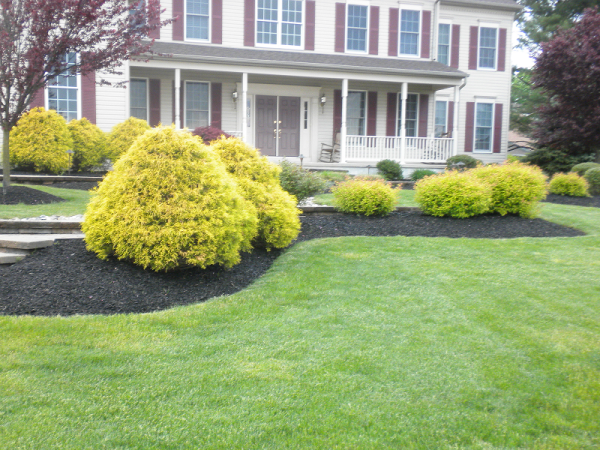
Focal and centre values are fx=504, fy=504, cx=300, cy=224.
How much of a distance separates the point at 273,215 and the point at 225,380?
110 inches

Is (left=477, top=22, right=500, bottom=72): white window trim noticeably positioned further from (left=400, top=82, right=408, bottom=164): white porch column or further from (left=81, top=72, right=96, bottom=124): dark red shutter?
(left=81, top=72, right=96, bottom=124): dark red shutter

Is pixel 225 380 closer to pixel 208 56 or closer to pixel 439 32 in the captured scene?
pixel 208 56

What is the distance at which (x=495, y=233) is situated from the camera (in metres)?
6.88

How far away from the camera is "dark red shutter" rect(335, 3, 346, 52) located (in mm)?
16891

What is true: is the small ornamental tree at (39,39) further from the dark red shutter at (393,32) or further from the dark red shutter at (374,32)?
the dark red shutter at (393,32)

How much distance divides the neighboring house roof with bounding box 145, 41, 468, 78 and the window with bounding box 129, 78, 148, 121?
133 centimetres

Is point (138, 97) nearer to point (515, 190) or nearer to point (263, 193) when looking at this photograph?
point (263, 193)

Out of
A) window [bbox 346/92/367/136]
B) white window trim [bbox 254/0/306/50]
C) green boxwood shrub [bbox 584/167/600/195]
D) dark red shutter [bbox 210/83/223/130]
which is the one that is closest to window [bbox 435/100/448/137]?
window [bbox 346/92/367/136]

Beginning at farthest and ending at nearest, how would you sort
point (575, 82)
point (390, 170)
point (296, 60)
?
point (575, 82)
point (390, 170)
point (296, 60)

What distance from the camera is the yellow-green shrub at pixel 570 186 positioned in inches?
448

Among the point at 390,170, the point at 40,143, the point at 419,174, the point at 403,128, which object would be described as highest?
the point at 403,128

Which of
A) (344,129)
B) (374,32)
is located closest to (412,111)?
(374,32)

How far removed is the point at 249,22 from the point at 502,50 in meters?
9.95

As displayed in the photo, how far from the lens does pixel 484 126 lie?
19719 mm
